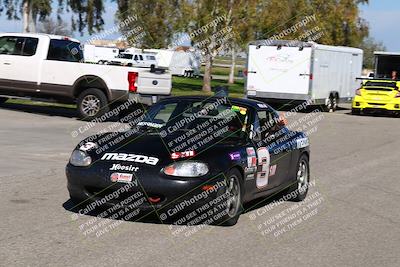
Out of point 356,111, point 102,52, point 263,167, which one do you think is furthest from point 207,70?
point 263,167

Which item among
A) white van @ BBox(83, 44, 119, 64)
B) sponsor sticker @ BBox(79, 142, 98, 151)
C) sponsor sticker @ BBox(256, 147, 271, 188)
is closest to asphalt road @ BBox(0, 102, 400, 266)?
sponsor sticker @ BBox(256, 147, 271, 188)

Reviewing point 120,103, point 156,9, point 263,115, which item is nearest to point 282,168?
point 263,115

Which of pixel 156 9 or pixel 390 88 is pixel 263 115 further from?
pixel 156 9

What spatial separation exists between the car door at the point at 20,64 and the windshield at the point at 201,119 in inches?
472

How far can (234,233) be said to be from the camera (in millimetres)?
7109

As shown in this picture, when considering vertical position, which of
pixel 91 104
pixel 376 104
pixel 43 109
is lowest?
pixel 376 104

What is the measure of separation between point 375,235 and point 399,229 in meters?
0.55

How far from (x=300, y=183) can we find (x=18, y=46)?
1287 cm

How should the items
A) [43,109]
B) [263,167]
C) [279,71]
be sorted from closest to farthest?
[263,167] < [43,109] < [279,71]

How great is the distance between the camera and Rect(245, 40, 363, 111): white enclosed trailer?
91.4 feet

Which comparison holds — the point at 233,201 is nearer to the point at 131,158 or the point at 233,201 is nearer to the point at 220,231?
the point at 220,231

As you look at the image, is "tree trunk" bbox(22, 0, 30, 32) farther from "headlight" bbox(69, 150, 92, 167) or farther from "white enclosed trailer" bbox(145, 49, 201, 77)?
"white enclosed trailer" bbox(145, 49, 201, 77)

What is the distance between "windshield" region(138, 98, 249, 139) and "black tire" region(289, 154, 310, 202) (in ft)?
5.08

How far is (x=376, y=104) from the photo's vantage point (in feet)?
95.0
